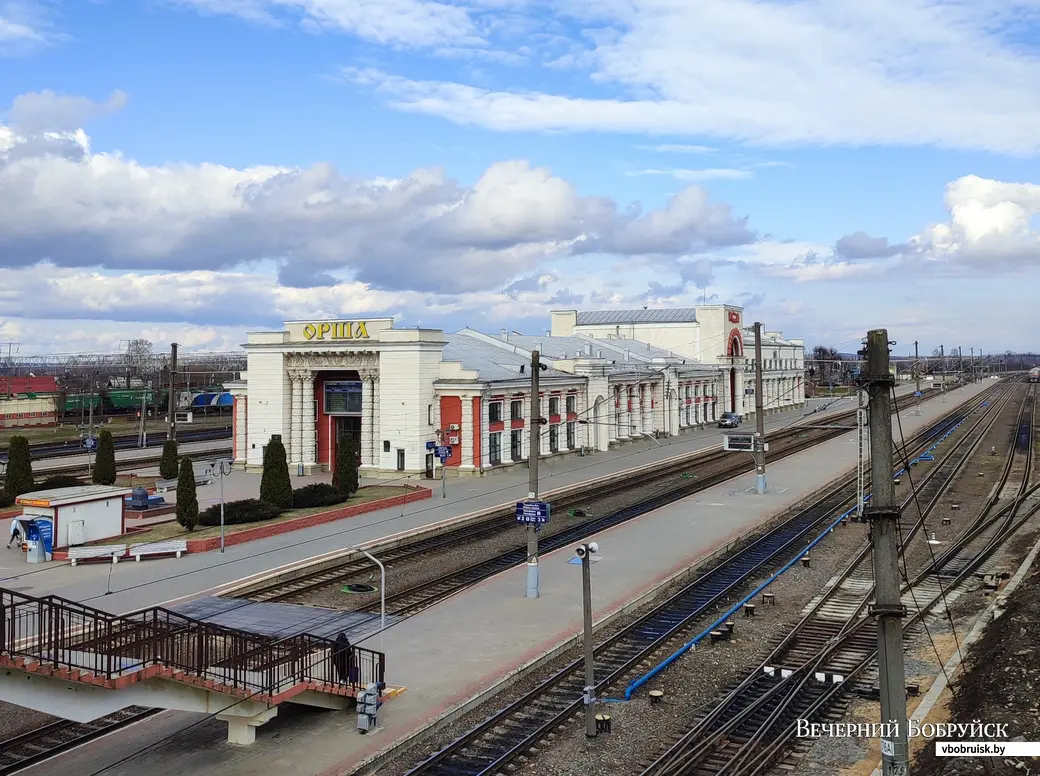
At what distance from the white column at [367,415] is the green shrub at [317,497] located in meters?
10.5

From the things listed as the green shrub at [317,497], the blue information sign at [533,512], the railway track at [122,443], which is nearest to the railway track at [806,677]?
the blue information sign at [533,512]

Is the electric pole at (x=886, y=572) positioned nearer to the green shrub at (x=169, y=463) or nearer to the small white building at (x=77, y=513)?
the small white building at (x=77, y=513)

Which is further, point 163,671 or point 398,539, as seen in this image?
point 398,539

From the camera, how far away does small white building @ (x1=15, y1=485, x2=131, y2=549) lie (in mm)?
30594

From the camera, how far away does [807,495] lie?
44.8m

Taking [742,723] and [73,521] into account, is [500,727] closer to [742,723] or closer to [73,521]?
[742,723]

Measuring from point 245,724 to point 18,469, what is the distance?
2939cm

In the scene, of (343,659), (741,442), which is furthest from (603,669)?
(741,442)

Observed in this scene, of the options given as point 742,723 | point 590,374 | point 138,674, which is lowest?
point 742,723

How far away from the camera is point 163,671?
46.8 ft

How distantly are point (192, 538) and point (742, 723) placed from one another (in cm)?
2286

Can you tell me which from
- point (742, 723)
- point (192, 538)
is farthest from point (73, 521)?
point (742, 723)

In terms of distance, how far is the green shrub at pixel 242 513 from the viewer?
115 ft

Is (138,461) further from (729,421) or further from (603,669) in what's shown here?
(729,421)
